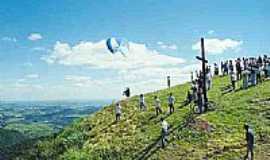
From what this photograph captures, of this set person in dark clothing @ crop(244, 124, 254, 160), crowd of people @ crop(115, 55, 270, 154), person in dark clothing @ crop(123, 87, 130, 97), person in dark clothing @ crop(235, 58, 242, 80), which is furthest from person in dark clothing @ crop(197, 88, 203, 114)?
person in dark clothing @ crop(123, 87, 130, 97)

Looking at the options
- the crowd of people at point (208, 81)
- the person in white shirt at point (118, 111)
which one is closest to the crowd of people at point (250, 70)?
the crowd of people at point (208, 81)

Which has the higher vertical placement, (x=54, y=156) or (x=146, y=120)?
(x=146, y=120)

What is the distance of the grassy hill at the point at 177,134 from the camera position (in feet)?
105

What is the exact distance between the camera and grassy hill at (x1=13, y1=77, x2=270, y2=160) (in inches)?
1260

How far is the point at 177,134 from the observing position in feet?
114

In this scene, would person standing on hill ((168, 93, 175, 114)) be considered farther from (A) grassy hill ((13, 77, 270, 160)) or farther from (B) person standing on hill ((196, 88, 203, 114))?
(B) person standing on hill ((196, 88, 203, 114))

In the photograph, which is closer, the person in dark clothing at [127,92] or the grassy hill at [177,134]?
the grassy hill at [177,134]

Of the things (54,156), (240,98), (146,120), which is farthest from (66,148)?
(240,98)

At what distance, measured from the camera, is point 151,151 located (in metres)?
32.9

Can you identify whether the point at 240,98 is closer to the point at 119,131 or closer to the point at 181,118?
the point at 181,118

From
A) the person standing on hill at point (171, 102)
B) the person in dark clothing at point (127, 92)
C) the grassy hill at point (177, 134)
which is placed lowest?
the grassy hill at point (177, 134)

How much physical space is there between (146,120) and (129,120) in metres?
2.01

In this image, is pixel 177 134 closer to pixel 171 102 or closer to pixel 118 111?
pixel 171 102

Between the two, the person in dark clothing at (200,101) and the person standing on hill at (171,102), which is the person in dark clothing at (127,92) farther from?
the person in dark clothing at (200,101)
